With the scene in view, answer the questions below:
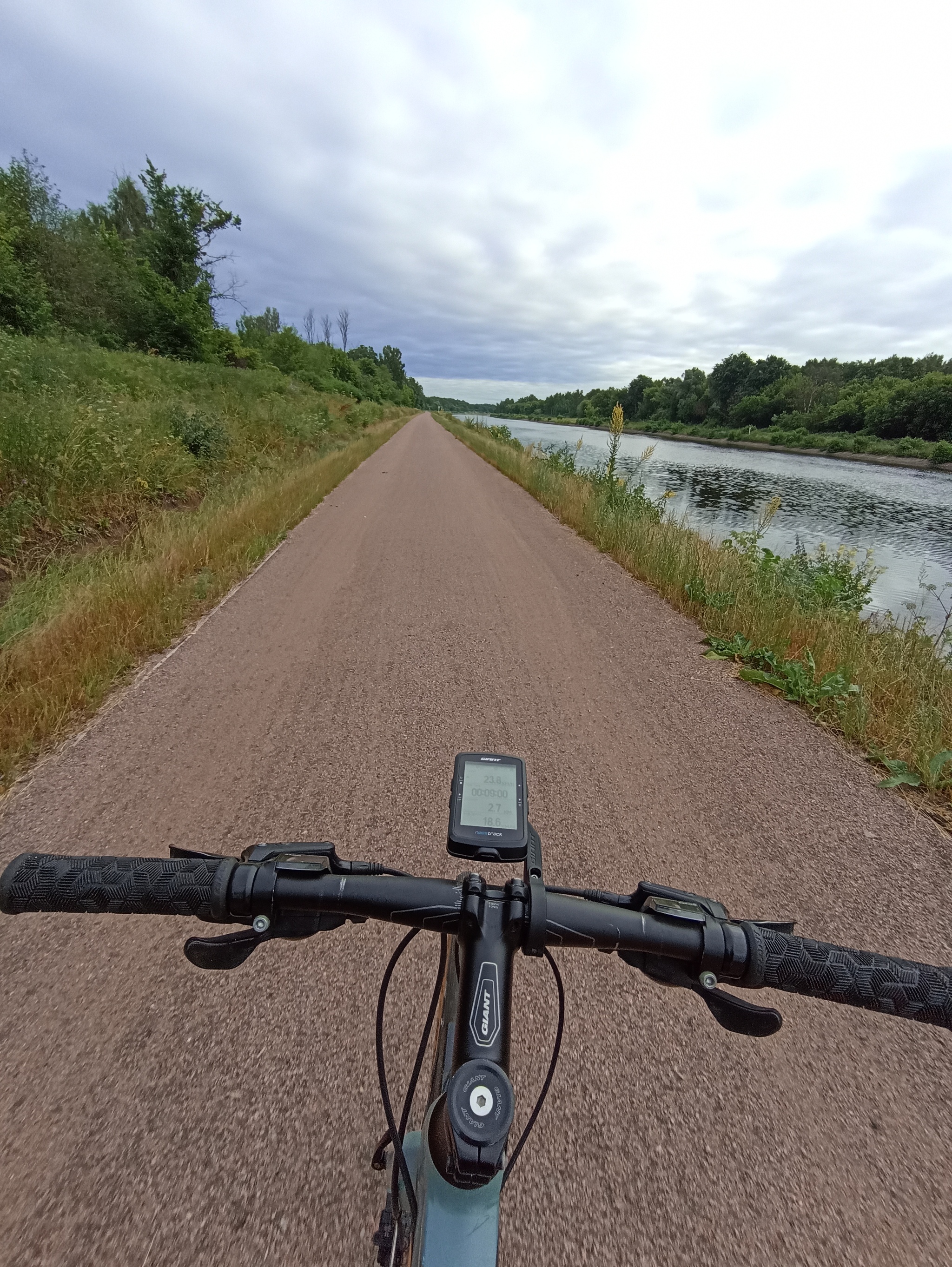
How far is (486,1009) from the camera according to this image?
0.72m

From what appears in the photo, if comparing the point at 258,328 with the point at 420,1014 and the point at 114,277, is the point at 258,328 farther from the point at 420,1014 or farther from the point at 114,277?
the point at 420,1014

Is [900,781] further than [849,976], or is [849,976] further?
[900,781]

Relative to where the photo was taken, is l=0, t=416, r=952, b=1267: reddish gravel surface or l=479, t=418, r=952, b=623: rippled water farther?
l=479, t=418, r=952, b=623: rippled water

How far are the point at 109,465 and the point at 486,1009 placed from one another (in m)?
7.28

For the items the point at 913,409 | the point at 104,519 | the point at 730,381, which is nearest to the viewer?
the point at 104,519

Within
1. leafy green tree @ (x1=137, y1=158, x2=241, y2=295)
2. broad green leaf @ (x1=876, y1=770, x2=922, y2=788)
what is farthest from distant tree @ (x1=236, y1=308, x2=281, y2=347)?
broad green leaf @ (x1=876, y1=770, x2=922, y2=788)

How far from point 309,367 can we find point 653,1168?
4511cm

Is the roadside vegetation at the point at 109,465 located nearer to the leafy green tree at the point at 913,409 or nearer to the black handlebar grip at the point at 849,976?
the black handlebar grip at the point at 849,976

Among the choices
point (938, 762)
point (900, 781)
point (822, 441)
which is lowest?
point (900, 781)

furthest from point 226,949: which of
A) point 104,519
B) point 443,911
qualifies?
point 104,519

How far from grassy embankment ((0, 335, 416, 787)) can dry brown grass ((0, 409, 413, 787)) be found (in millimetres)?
11

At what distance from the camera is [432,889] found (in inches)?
34.3

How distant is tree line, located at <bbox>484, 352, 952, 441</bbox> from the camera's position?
1570 inches

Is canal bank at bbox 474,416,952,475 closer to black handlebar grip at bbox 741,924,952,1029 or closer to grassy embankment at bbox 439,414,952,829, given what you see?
grassy embankment at bbox 439,414,952,829
